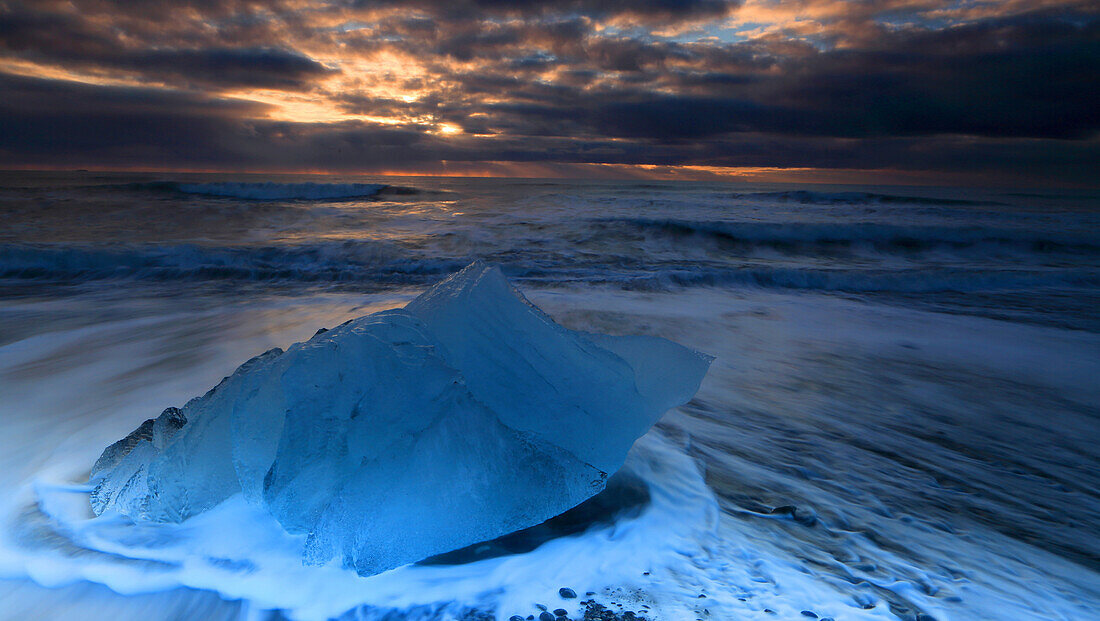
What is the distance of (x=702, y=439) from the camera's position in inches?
93.7

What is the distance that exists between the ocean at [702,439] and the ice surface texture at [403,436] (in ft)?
0.40

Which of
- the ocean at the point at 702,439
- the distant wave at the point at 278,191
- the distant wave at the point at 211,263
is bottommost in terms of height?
the ocean at the point at 702,439

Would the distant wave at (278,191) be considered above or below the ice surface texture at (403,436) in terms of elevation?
above

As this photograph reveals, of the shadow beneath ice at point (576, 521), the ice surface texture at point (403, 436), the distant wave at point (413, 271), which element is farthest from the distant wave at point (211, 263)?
the shadow beneath ice at point (576, 521)

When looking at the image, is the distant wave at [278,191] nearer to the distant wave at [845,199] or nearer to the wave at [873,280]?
the distant wave at [845,199]

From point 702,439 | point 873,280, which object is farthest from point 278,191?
point 702,439

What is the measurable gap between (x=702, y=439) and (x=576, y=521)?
915 millimetres

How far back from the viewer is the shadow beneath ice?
1522 mm

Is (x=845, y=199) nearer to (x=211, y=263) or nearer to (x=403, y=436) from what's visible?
(x=211, y=263)

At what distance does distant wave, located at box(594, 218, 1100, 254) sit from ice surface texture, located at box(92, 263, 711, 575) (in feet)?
32.6

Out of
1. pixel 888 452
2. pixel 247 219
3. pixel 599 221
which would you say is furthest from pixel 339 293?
pixel 247 219

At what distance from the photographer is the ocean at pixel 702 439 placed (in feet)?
4.60

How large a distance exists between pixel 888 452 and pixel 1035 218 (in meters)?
16.6

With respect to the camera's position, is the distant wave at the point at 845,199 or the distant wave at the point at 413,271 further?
the distant wave at the point at 845,199
